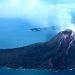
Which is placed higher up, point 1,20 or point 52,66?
point 1,20

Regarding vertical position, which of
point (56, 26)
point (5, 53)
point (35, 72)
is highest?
point (56, 26)

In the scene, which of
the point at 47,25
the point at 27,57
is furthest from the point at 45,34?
the point at 27,57

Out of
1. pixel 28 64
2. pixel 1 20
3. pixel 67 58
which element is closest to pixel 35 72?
pixel 28 64

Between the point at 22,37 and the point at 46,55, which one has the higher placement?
the point at 22,37

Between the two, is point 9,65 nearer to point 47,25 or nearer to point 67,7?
point 47,25

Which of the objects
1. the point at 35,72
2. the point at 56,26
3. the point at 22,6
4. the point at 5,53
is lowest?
the point at 35,72

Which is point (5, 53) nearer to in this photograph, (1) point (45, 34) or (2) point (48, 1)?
(1) point (45, 34)
